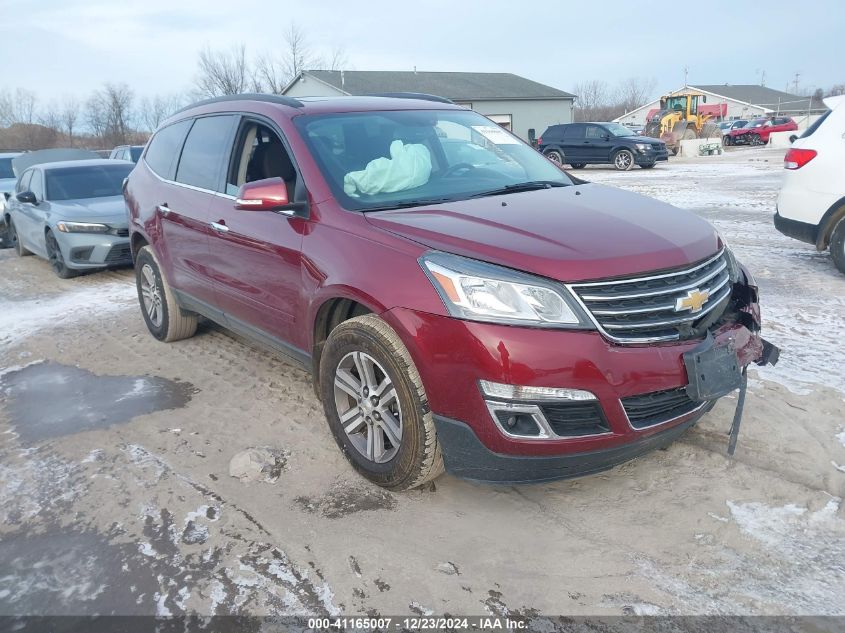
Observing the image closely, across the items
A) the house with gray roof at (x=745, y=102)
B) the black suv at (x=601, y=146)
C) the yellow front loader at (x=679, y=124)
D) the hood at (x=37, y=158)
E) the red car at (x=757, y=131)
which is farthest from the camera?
the house with gray roof at (x=745, y=102)

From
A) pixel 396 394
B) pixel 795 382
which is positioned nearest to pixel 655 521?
pixel 396 394

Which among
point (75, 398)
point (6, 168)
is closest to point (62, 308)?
point (75, 398)

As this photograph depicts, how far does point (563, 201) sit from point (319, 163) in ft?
4.28

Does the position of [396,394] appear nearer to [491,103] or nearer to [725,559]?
[725,559]

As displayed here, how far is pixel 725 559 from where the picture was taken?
8.53ft

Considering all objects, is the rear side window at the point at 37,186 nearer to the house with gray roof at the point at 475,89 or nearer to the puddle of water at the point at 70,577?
the puddle of water at the point at 70,577

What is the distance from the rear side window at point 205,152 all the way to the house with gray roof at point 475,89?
3528 centimetres

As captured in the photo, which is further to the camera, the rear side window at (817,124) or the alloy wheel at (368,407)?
the rear side window at (817,124)

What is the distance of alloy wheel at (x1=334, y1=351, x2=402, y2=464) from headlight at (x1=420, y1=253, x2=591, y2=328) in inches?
20.6

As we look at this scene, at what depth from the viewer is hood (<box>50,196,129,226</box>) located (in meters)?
8.48

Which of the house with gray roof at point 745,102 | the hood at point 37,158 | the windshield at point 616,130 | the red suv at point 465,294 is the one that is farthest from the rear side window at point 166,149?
the house with gray roof at point 745,102

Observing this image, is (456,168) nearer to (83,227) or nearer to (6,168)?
(83,227)

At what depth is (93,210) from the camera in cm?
867

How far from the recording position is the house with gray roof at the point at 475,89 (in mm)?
40125
